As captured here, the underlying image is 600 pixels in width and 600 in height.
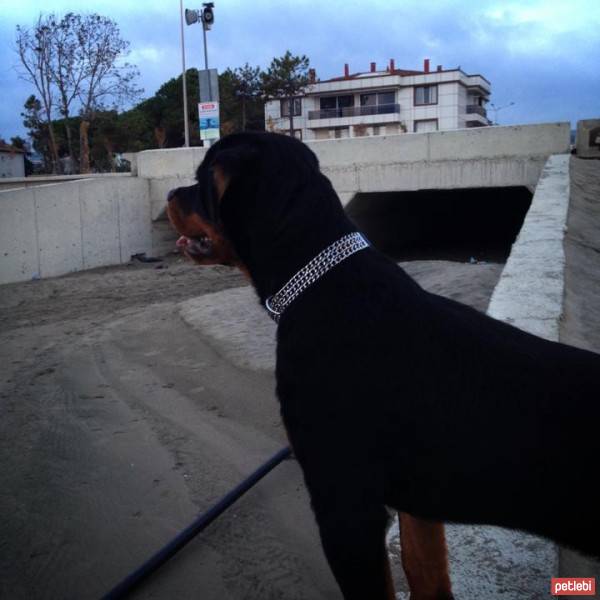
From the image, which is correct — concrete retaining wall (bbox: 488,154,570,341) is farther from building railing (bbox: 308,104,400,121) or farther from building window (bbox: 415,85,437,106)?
building window (bbox: 415,85,437,106)

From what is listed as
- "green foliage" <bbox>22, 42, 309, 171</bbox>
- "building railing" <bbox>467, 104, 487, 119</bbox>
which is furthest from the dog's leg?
"building railing" <bbox>467, 104, 487, 119</bbox>

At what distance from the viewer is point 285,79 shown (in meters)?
57.8

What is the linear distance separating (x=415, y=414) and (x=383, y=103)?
7416cm

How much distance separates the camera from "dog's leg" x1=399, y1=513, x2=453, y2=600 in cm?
231

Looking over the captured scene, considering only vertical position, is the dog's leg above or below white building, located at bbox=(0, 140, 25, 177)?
below

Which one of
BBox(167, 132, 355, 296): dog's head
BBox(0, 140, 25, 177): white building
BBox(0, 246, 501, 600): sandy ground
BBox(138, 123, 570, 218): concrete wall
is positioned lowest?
BBox(0, 246, 501, 600): sandy ground

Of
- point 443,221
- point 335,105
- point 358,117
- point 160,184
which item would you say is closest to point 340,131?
point 358,117

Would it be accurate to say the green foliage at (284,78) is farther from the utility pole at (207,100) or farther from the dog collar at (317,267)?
the dog collar at (317,267)

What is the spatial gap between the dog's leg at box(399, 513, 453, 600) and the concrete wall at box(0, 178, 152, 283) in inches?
502

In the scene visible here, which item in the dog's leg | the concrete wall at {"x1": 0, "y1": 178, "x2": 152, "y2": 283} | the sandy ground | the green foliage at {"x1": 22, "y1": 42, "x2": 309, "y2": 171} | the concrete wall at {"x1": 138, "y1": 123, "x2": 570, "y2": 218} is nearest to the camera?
the dog's leg

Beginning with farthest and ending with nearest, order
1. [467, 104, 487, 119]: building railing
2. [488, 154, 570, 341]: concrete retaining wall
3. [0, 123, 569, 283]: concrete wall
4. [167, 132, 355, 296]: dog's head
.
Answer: [467, 104, 487, 119]: building railing, [0, 123, 569, 283]: concrete wall, [488, 154, 570, 341]: concrete retaining wall, [167, 132, 355, 296]: dog's head

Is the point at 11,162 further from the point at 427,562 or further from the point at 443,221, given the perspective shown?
the point at 427,562

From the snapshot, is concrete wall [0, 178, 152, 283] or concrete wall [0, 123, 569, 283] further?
concrete wall [0, 123, 569, 283]

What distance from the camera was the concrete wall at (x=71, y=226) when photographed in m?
13.3
